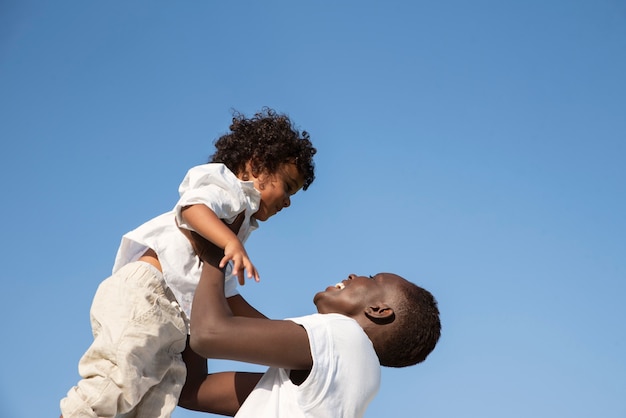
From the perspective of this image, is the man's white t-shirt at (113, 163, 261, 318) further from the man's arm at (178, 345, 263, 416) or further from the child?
the man's arm at (178, 345, 263, 416)

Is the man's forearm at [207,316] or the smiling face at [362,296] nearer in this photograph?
the man's forearm at [207,316]

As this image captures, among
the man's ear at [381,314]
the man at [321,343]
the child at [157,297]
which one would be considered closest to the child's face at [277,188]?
the child at [157,297]

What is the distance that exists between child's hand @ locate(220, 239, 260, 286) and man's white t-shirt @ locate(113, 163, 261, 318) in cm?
40

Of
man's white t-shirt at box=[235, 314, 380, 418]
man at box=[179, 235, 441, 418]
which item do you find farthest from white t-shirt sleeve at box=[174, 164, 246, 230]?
man's white t-shirt at box=[235, 314, 380, 418]

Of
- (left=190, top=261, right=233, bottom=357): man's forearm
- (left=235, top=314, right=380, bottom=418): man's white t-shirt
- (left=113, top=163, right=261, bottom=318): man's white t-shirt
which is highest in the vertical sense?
(left=113, top=163, right=261, bottom=318): man's white t-shirt

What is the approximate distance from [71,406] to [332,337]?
46.3 inches

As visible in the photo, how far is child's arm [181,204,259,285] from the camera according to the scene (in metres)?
2.71

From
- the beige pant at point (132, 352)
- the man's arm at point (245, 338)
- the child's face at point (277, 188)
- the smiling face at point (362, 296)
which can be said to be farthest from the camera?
the child's face at point (277, 188)

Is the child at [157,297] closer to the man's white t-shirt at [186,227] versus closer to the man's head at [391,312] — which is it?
the man's white t-shirt at [186,227]

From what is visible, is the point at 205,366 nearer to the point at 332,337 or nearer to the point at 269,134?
the point at 332,337

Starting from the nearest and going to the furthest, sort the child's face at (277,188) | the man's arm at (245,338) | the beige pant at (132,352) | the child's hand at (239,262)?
the man's arm at (245,338) → the child's hand at (239,262) → the beige pant at (132,352) → the child's face at (277,188)

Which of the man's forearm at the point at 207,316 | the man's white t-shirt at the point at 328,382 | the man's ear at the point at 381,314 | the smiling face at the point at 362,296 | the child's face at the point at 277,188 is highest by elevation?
the child's face at the point at 277,188

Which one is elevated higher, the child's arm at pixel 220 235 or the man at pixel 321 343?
the child's arm at pixel 220 235

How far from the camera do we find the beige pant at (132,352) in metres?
2.88
